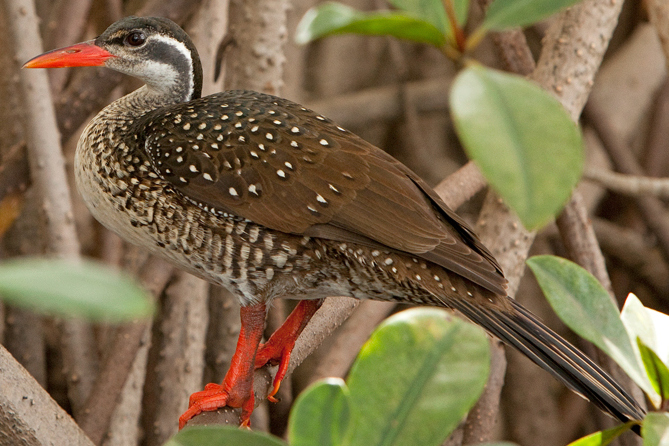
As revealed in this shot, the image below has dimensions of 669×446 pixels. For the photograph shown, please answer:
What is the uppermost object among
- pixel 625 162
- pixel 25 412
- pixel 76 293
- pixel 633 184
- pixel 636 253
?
pixel 76 293

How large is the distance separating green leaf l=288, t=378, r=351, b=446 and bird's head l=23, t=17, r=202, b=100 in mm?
1215

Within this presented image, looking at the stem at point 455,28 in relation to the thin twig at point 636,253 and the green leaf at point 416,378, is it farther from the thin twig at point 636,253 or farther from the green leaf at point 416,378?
the thin twig at point 636,253

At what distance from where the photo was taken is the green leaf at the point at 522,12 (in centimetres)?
42

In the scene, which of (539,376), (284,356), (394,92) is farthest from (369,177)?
(539,376)

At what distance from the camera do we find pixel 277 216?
1261 millimetres

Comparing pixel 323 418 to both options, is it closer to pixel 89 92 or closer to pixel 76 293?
pixel 76 293

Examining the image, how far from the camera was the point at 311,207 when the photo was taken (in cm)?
125

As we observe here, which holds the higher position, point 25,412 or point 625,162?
point 25,412

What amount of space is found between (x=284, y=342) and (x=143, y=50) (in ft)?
2.34

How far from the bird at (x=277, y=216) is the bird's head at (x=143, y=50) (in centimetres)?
12

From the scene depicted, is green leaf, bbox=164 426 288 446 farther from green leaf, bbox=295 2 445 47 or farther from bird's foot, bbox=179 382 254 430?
bird's foot, bbox=179 382 254 430

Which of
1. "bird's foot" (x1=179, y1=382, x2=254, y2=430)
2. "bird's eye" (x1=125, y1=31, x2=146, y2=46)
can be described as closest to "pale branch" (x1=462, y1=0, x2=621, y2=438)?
"bird's foot" (x1=179, y1=382, x2=254, y2=430)

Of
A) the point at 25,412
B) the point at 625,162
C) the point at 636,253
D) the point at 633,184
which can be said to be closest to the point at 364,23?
the point at 25,412

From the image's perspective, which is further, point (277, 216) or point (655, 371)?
point (277, 216)
